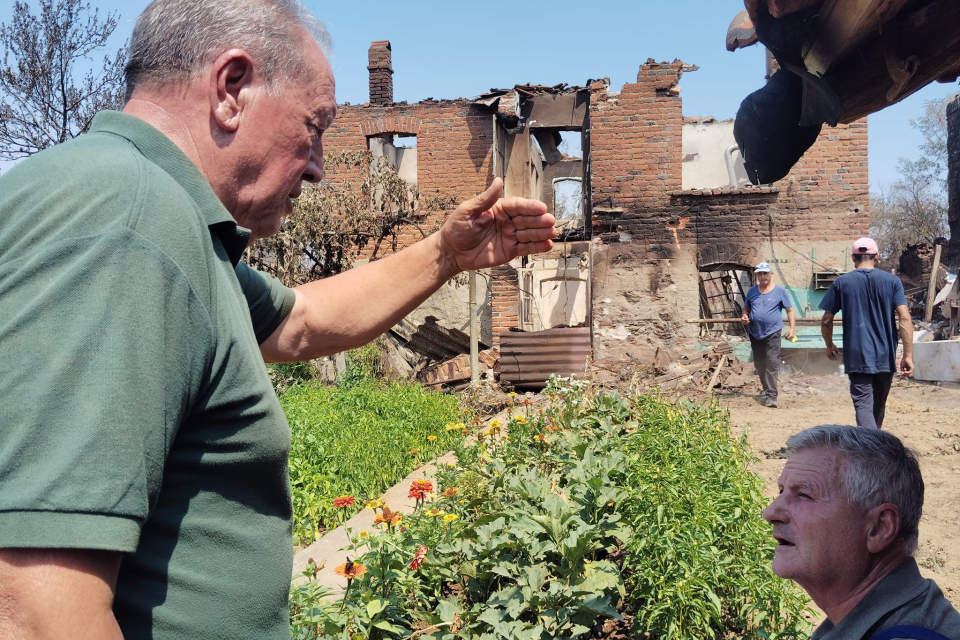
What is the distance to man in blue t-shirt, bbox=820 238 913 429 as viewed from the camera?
18.2 feet

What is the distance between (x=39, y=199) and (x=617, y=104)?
12964 mm

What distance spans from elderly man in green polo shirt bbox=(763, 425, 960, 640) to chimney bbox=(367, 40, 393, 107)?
15661 mm

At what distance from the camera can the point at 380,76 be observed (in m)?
16.6

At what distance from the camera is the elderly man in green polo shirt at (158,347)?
748 mm

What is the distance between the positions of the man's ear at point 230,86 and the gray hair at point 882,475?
5.41 feet

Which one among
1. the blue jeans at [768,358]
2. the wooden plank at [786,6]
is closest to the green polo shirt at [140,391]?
the wooden plank at [786,6]

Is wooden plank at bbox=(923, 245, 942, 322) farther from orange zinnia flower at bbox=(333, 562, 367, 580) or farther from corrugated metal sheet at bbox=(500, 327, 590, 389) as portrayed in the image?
orange zinnia flower at bbox=(333, 562, 367, 580)

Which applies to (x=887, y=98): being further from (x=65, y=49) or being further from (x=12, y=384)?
(x=65, y=49)

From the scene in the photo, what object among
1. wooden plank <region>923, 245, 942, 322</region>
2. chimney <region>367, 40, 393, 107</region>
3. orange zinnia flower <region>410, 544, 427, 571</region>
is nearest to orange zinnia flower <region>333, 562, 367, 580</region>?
orange zinnia flower <region>410, 544, 427, 571</region>

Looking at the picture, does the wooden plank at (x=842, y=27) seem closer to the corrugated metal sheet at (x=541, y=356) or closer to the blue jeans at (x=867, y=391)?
the blue jeans at (x=867, y=391)

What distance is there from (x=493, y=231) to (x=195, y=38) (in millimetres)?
1126

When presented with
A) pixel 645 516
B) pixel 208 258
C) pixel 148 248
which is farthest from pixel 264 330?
pixel 645 516

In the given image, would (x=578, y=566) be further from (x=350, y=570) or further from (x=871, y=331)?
(x=871, y=331)

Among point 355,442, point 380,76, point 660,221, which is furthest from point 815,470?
point 380,76
